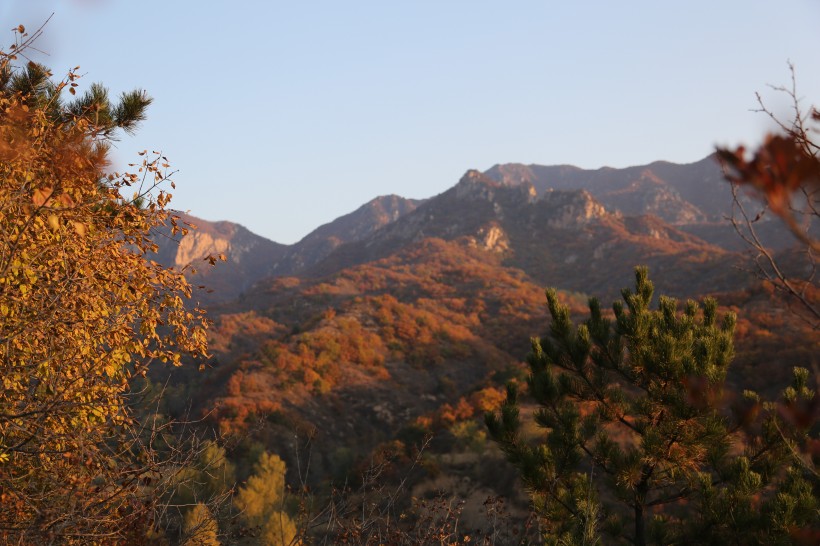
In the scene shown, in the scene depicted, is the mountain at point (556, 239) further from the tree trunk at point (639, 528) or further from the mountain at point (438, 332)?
the tree trunk at point (639, 528)

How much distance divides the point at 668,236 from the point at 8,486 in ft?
414

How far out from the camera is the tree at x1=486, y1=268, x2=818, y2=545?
688 cm

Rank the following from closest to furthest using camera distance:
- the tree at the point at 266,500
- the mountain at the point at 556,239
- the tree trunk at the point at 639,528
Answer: the tree trunk at the point at 639,528
the tree at the point at 266,500
the mountain at the point at 556,239

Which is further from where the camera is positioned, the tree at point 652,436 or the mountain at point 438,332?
the mountain at point 438,332

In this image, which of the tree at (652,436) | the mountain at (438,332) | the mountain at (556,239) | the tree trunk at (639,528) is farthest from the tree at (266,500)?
the mountain at (556,239)

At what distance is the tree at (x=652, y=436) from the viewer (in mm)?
6883

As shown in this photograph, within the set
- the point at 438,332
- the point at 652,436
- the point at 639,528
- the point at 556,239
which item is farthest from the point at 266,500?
the point at 556,239

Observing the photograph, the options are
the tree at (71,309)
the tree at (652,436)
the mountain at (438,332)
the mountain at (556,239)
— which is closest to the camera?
the tree at (71,309)

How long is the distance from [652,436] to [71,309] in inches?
286

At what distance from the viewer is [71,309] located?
5.80 meters

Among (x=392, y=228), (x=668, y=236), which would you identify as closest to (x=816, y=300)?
(x=668, y=236)

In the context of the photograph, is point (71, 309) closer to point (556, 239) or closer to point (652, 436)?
point (652, 436)

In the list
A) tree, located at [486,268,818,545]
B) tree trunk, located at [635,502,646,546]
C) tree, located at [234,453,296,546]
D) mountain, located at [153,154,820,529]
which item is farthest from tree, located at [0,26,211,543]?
tree, located at [234,453,296,546]

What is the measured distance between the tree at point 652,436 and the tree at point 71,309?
16.5 feet
